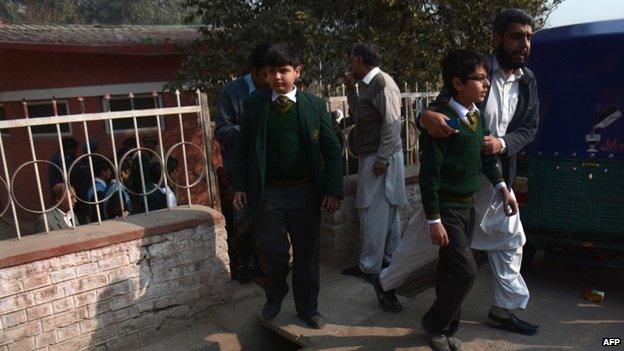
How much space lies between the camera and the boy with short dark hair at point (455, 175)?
103 inches

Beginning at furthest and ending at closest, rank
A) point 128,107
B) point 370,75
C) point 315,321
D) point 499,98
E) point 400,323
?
point 128,107, point 370,75, point 400,323, point 315,321, point 499,98

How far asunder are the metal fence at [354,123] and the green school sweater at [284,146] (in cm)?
110

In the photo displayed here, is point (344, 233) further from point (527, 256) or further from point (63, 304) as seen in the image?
point (63, 304)

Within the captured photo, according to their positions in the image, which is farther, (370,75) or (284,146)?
(370,75)

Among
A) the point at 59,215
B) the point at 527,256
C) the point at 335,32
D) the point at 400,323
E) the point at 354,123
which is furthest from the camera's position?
the point at 335,32

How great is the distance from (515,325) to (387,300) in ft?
2.64

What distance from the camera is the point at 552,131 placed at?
371cm

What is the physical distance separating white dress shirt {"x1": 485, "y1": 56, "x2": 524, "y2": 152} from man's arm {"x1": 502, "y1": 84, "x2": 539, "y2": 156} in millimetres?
87

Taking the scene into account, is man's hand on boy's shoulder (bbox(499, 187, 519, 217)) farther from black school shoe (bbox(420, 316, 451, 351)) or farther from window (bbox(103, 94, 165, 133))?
window (bbox(103, 94, 165, 133))

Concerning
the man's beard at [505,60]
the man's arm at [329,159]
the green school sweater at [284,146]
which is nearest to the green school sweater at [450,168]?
the man's beard at [505,60]

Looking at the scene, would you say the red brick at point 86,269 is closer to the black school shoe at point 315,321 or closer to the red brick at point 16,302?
the red brick at point 16,302

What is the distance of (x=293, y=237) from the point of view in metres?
3.06

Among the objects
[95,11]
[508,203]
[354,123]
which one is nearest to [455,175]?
[508,203]

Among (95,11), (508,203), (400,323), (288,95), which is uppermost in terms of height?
(95,11)
